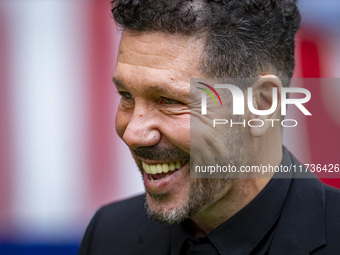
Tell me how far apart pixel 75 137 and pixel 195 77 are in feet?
5.34

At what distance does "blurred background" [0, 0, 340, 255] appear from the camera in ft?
10.4

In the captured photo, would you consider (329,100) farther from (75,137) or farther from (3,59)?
(3,59)

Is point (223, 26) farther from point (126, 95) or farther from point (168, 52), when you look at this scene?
point (126, 95)

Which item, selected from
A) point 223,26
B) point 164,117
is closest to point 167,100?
point 164,117

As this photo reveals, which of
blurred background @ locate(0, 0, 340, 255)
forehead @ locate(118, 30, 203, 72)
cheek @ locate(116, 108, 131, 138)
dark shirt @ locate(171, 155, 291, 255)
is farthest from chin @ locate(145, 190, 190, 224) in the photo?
blurred background @ locate(0, 0, 340, 255)

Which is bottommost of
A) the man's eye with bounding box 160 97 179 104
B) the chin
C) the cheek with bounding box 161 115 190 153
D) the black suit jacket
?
the black suit jacket

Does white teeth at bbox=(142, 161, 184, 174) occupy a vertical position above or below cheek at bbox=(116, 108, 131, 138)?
below

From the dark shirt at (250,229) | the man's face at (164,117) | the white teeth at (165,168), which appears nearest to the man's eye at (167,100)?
the man's face at (164,117)

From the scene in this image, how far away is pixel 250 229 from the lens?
5.84ft

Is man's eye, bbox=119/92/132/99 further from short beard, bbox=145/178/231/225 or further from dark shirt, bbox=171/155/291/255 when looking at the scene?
dark shirt, bbox=171/155/291/255

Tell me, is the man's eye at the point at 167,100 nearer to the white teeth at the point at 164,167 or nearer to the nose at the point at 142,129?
the nose at the point at 142,129

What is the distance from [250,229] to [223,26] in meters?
0.67

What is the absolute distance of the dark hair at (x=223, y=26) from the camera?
169 centimetres

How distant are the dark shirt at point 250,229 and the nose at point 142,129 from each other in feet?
1.26
